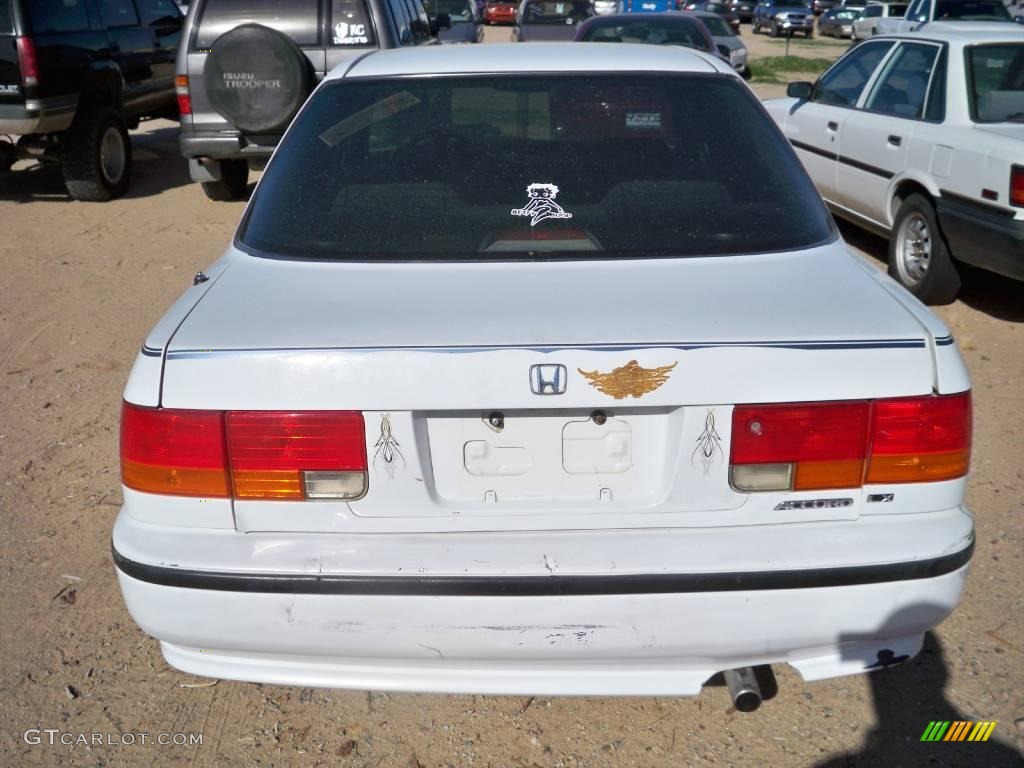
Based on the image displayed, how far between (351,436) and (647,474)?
637mm

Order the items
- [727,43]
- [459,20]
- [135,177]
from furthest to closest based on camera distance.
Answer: [459,20] → [727,43] → [135,177]

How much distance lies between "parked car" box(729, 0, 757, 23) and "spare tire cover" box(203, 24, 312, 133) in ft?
116

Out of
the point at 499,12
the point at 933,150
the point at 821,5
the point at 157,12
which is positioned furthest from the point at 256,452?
the point at 821,5

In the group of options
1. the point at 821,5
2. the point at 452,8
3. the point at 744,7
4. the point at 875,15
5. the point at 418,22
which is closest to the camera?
the point at 418,22

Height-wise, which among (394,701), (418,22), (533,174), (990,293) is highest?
(533,174)

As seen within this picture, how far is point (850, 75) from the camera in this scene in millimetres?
7332

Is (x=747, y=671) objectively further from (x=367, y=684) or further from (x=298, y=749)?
(x=298, y=749)

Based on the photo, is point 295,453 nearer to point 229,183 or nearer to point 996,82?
point 996,82

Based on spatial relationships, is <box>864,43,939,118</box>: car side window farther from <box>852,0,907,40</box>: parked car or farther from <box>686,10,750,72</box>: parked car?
<box>852,0,907,40</box>: parked car

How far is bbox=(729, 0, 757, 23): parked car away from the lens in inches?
1544

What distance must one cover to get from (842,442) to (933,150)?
14.9 ft

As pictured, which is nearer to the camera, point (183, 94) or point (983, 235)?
point (983, 235)

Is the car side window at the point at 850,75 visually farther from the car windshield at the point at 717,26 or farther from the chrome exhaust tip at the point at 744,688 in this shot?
the car windshield at the point at 717,26

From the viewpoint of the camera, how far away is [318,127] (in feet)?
10.1
